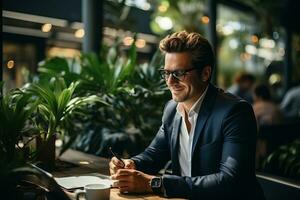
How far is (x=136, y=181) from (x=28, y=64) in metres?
4.60

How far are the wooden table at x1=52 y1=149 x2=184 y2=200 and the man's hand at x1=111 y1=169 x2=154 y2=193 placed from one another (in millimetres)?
27

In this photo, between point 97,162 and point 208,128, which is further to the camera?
point 97,162

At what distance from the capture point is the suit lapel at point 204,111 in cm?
202

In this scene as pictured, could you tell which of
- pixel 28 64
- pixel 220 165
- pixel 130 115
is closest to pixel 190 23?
pixel 28 64

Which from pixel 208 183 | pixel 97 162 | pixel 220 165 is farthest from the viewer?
pixel 97 162

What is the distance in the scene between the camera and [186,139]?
84.8 inches

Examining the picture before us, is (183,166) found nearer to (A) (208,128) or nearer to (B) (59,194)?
(A) (208,128)

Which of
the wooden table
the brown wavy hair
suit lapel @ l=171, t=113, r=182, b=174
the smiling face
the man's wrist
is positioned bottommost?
the wooden table

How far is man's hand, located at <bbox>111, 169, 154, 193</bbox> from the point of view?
1807 millimetres

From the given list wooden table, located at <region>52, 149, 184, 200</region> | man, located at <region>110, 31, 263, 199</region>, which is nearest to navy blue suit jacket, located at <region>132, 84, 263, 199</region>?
man, located at <region>110, 31, 263, 199</region>

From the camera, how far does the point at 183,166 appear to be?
2174mm

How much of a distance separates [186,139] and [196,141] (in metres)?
0.15

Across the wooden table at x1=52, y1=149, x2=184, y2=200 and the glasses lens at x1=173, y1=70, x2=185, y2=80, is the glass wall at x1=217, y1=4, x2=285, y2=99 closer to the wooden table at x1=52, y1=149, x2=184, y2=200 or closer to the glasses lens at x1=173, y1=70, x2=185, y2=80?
the wooden table at x1=52, y1=149, x2=184, y2=200

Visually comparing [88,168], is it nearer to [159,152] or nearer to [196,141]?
[159,152]
